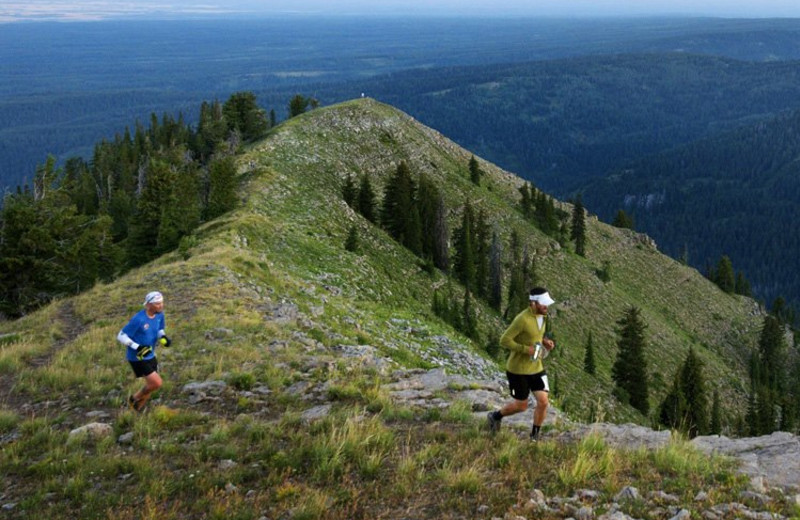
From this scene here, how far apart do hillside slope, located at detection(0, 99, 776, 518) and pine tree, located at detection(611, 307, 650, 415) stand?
1.48m

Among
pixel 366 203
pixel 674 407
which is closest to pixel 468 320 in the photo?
pixel 366 203

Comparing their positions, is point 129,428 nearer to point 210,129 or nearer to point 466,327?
point 466,327

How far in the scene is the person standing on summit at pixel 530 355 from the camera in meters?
10.2

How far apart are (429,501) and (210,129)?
76553mm

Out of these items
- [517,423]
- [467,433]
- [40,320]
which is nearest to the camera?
[467,433]

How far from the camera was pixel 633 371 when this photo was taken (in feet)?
170

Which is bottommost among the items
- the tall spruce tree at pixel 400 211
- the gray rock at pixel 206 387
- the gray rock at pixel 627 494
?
the tall spruce tree at pixel 400 211

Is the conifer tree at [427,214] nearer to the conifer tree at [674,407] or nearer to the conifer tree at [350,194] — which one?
the conifer tree at [350,194]

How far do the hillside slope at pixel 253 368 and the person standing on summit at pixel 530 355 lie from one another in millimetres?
743

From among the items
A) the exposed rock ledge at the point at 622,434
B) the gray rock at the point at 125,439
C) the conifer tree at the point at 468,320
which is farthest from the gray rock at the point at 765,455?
the conifer tree at the point at 468,320

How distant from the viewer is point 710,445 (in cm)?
1116

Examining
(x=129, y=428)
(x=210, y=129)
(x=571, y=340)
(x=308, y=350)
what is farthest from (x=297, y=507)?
(x=210, y=129)

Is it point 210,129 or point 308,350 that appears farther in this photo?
point 210,129

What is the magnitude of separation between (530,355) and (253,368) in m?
7.34
